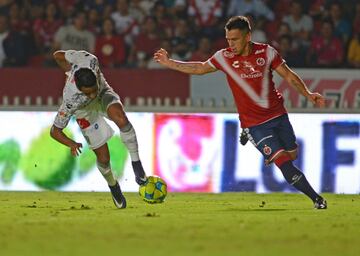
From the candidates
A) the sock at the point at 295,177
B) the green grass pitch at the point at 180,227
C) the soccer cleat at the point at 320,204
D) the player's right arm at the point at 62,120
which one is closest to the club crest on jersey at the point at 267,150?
the sock at the point at 295,177

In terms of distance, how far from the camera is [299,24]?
21.3 meters

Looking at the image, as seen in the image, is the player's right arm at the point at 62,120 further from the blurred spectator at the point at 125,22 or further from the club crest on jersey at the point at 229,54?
the blurred spectator at the point at 125,22

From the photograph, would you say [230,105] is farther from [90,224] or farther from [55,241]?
[55,241]

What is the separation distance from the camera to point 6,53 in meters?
20.4

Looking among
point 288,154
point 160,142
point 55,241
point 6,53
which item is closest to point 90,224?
point 55,241

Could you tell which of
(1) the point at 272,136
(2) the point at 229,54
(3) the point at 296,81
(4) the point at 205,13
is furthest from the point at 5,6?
(3) the point at 296,81

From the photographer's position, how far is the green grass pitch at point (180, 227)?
A: 28.6 ft

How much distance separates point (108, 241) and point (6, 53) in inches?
458

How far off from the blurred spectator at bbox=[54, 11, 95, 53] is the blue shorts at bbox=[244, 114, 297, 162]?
7.80 metres

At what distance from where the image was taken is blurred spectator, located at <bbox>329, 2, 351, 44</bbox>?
69.5 feet

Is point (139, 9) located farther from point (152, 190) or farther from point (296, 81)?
point (296, 81)

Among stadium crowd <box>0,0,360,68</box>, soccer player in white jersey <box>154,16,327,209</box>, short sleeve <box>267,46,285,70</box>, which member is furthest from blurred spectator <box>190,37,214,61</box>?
short sleeve <box>267,46,285,70</box>

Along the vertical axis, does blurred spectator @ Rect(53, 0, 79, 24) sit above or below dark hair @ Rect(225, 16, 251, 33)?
below

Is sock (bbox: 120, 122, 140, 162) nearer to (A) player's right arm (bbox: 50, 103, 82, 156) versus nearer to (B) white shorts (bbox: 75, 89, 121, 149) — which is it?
(B) white shorts (bbox: 75, 89, 121, 149)
